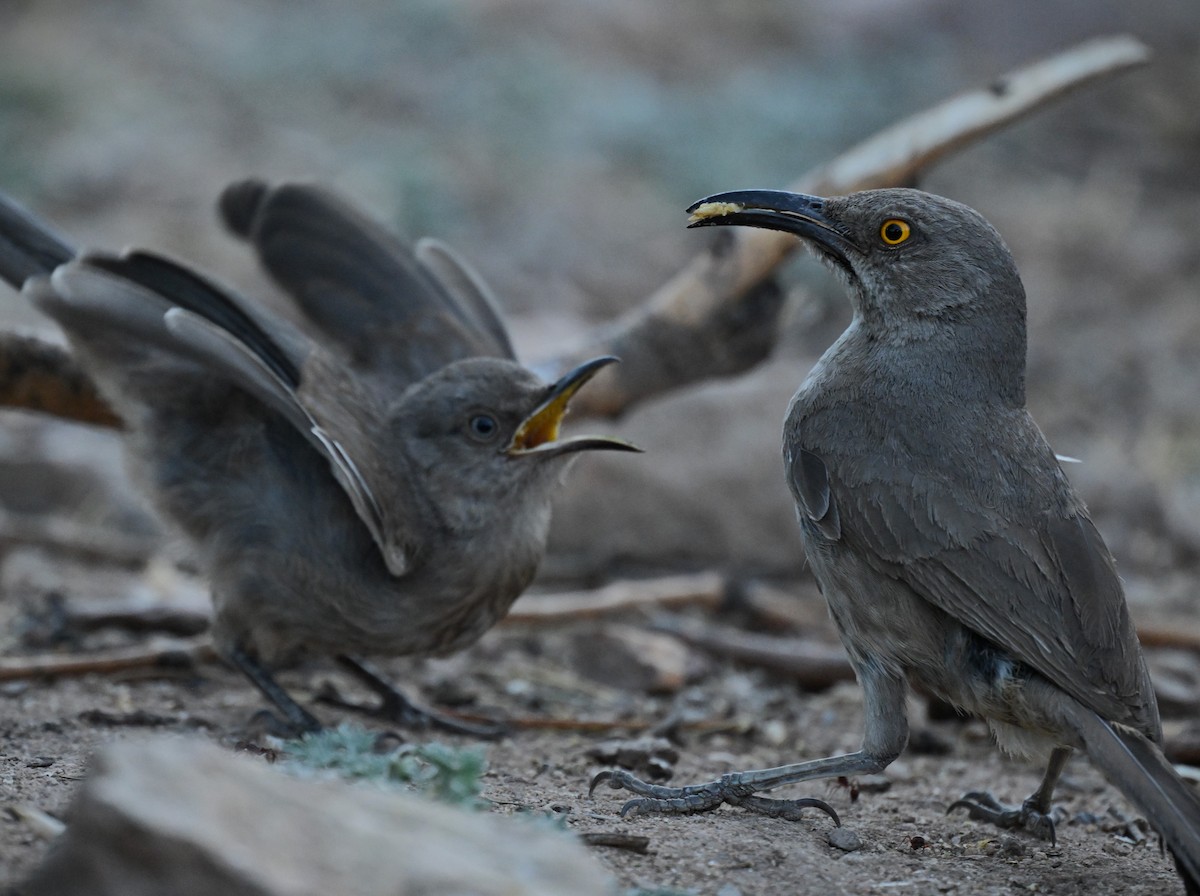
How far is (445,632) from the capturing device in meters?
4.77

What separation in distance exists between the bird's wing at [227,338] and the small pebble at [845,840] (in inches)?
63.6

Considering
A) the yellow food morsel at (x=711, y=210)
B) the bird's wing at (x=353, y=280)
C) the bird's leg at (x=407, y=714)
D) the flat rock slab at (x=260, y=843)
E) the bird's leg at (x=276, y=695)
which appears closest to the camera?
the flat rock slab at (x=260, y=843)

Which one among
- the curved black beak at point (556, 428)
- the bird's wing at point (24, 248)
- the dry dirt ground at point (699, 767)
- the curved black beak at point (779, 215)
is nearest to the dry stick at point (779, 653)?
the dry dirt ground at point (699, 767)

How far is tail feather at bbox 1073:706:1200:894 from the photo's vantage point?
10.7ft

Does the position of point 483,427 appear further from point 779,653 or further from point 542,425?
point 779,653

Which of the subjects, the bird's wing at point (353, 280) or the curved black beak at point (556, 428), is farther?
the bird's wing at point (353, 280)

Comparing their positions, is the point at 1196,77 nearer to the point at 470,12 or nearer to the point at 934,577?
the point at 470,12

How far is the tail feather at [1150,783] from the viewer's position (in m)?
3.27

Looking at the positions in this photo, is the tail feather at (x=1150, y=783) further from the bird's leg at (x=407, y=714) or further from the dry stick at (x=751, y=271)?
→ the dry stick at (x=751, y=271)

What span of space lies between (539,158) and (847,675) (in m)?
8.02

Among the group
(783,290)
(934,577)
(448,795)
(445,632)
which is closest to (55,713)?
(445,632)

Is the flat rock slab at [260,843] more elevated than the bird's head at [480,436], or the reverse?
the bird's head at [480,436]

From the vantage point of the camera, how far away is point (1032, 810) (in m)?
4.21

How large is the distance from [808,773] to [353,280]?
2.67 metres
